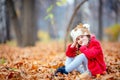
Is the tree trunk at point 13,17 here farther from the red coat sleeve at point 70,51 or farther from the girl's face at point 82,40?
the girl's face at point 82,40

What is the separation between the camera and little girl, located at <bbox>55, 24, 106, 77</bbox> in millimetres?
6613

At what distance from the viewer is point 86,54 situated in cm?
659

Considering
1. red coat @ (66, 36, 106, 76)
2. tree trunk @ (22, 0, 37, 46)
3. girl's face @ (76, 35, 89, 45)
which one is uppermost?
tree trunk @ (22, 0, 37, 46)

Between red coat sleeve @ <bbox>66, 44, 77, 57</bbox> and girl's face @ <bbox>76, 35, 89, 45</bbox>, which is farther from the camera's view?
red coat sleeve @ <bbox>66, 44, 77, 57</bbox>

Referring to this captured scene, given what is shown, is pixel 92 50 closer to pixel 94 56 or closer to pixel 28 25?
pixel 94 56

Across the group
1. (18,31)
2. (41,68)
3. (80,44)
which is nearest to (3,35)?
(18,31)

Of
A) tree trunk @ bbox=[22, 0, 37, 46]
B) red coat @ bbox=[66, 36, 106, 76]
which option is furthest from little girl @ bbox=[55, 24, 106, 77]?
tree trunk @ bbox=[22, 0, 37, 46]

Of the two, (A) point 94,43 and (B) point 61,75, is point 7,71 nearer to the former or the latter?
(B) point 61,75

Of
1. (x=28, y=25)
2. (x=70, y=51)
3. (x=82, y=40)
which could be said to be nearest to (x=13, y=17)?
(x=28, y=25)

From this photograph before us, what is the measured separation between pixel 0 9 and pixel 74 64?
11.9 metres

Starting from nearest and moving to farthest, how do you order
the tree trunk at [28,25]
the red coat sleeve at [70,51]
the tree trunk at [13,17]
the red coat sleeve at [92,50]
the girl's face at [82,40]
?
the red coat sleeve at [92,50] < the girl's face at [82,40] < the red coat sleeve at [70,51] < the tree trunk at [13,17] < the tree trunk at [28,25]

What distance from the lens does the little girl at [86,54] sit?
661cm

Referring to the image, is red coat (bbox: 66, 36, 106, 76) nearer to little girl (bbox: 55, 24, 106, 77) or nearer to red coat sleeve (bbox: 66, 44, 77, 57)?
little girl (bbox: 55, 24, 106, 77)

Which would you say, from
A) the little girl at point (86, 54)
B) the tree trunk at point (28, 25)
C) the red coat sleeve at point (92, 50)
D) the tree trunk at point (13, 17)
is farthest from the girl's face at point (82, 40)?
the tree trunk at point (28, 25)
